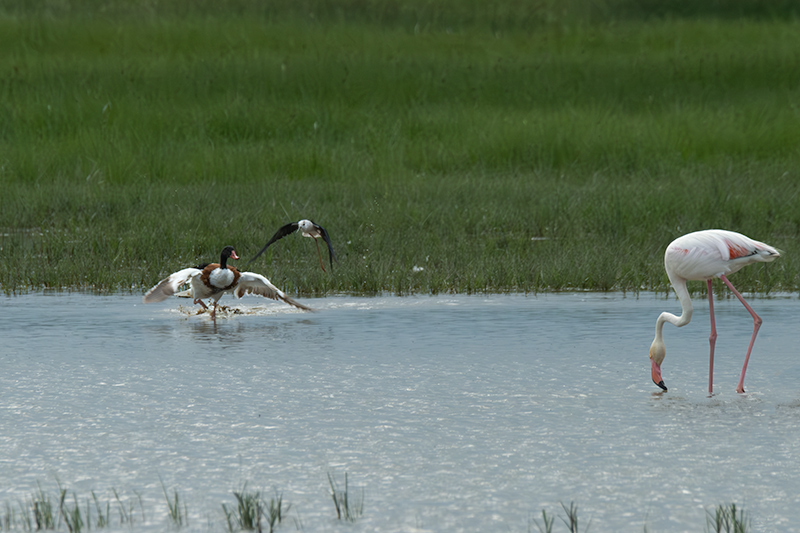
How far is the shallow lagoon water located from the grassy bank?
2.37 metres

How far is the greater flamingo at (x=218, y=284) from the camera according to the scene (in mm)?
9266

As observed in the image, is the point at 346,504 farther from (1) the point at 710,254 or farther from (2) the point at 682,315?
(1) the point at 710,254

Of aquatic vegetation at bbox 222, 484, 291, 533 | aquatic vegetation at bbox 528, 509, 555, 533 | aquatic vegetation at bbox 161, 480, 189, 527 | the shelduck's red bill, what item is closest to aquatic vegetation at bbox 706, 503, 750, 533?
aquatic vegetation at bbox 528, 509, 555, 533

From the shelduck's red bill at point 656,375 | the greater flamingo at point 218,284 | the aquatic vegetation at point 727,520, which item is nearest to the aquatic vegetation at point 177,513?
the aquatic vegetation at point 727,520

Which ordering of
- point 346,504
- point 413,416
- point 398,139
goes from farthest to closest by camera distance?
point 398,139
point 413,416
point 346,504

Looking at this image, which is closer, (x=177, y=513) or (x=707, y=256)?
(x=177, y=513)

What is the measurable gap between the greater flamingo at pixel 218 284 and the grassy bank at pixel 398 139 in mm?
1222

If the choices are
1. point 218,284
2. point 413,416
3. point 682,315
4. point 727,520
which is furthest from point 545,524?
point 218,284

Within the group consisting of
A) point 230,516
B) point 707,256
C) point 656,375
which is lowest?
point 230,516

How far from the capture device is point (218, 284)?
927cm

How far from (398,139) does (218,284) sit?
40.5ft

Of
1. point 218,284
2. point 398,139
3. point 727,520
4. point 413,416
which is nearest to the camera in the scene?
point 727,520

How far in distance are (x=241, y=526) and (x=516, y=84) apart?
73.0 feet

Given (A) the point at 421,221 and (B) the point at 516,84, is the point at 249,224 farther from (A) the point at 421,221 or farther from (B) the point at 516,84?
(B) the point at 516,84
